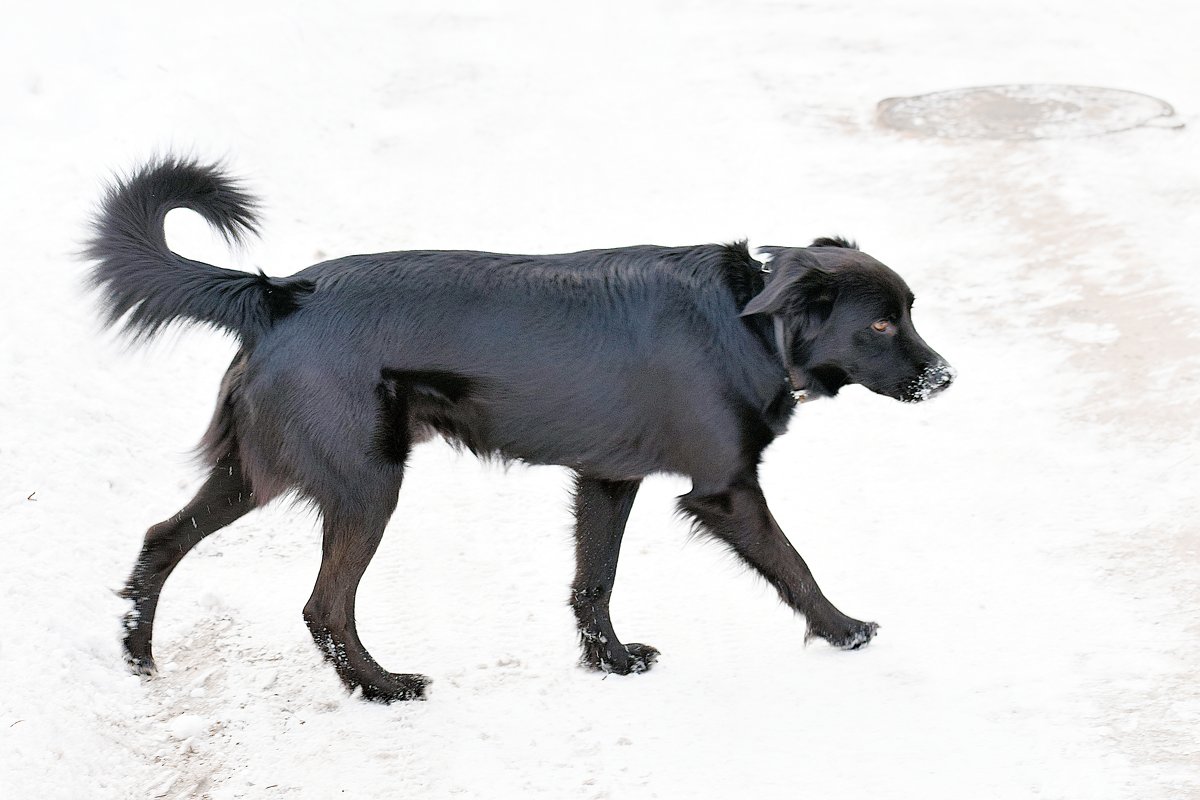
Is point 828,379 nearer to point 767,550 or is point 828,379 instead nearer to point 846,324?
Answer: point 846,324

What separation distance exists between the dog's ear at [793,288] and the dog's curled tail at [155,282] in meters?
1.23

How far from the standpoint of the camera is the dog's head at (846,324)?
342 centimetres

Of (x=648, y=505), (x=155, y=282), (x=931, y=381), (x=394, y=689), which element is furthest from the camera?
(x=648, y=505)

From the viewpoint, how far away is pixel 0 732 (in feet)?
10.0

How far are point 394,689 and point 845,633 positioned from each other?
127 centimetres

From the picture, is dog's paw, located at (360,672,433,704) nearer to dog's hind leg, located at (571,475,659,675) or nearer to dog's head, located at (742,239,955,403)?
dog's hind leg, located at (571,475,659,675)

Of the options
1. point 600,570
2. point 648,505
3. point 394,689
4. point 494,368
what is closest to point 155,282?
point 494,368

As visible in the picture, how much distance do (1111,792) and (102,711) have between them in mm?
2522

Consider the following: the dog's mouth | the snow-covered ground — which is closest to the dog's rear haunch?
the dog's mouth

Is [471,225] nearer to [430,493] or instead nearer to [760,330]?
[430,493]

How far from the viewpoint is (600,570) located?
368cm

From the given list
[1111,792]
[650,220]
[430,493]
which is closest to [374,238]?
[650,220]

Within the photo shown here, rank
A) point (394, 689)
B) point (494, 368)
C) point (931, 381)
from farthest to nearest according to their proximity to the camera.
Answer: point (931, 381) < point (394, 689) < point (494, 368)

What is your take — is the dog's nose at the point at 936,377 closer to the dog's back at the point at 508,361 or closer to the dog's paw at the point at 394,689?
the dog's back at the point at 508,361
